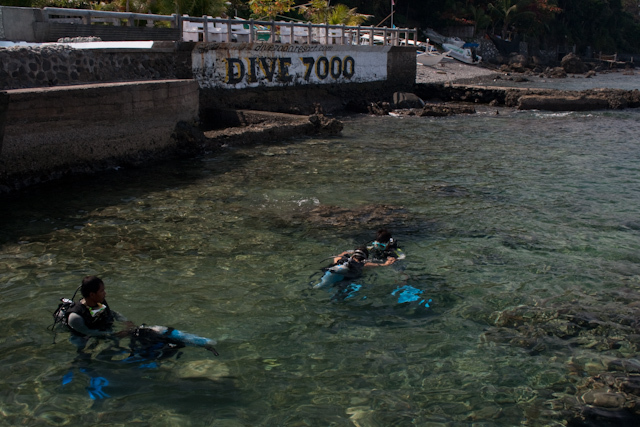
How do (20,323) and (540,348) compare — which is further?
(20,323)

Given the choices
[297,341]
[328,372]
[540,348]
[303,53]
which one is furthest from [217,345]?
→ [303,53]

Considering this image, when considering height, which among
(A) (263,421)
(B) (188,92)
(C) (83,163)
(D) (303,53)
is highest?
(D) (303,53)

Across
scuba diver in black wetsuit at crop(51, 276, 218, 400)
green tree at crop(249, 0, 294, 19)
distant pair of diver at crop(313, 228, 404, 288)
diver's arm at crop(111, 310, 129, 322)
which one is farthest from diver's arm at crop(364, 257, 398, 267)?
green tree at crop(249, 0, 294, 19)

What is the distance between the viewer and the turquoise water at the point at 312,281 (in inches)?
200

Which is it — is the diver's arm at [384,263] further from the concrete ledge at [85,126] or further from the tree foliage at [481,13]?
the tree foliage at [481,13]

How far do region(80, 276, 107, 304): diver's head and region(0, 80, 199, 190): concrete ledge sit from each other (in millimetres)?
6701

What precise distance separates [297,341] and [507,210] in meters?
5.87

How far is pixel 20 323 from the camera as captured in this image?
20.8ft

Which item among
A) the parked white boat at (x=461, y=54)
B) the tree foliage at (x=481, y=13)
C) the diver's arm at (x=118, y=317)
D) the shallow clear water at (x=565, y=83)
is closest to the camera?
the diver's arm at (x=118, y=317)

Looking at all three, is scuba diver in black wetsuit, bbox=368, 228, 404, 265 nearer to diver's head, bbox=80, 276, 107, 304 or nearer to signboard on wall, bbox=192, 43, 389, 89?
diver's head, bbox=80, 276, 107, 304

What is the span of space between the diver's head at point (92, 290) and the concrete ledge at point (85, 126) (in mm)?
6701

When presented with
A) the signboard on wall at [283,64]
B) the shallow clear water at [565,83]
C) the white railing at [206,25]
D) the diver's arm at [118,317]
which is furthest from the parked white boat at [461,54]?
the diver's arm at [118,317]

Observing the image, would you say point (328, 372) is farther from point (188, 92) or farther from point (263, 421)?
point (188, 92)

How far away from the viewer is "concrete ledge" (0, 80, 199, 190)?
1121cm
